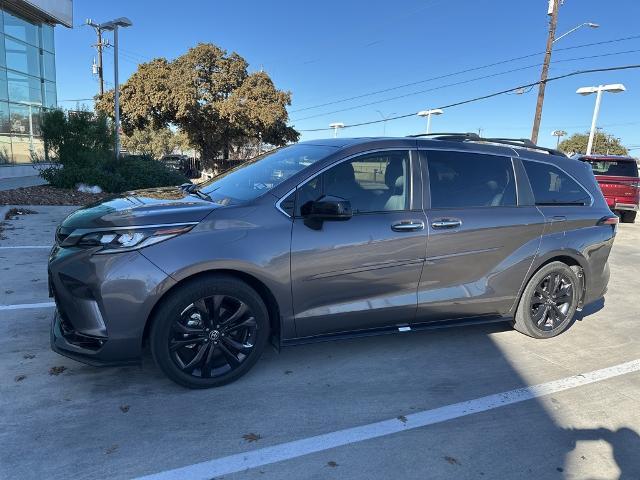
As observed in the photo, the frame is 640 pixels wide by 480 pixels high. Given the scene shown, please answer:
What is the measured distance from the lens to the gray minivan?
10.5 feet

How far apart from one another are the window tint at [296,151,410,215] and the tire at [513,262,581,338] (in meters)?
1.65

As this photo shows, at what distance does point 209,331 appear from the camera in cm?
341

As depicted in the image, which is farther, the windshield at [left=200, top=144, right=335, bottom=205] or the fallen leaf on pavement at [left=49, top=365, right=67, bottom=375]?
the windshield at [left=200, top=144, right=335, bottom=205]

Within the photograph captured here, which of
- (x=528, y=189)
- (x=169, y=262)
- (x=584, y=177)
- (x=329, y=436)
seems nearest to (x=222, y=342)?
(x=169, y=262)

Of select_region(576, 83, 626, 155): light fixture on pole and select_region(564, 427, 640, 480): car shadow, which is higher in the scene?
select_region(576, 83, 626, 155): light fixture on pole

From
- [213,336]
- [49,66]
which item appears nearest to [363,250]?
[213,336]

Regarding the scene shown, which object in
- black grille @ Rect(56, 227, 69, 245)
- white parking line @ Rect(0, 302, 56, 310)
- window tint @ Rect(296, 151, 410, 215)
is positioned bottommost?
white parking line @ Rect(0, 302, 56, 310)

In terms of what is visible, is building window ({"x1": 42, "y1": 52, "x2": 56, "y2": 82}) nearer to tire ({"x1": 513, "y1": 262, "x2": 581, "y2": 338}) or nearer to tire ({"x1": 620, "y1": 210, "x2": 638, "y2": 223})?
tire ({"x1": 513, "y1": 262, "x2": 581, "y2": 338})

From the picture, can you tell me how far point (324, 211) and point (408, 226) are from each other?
797 millimetres

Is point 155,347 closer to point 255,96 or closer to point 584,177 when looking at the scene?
point 584,177

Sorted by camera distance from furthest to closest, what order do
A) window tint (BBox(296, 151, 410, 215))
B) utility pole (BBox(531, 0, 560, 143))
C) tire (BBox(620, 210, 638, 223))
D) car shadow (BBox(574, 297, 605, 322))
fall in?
utility pole (BBox(531, 0, 560, 143))
tire (BBox(620, 210, 638, 223))
car shadow (BBox(574, 297, 605, 322))
window tint (BBox(296, 151, 410, 215))

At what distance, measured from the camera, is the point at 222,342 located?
11.4 ft

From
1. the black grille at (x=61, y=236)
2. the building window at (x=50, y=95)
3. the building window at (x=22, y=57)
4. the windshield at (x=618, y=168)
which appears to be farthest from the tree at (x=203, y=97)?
the black grille at (x=61, y=236)

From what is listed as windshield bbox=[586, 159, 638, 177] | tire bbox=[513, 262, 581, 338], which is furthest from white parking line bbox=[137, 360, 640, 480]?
windshield bbox=[586, 159, 638, 177]
